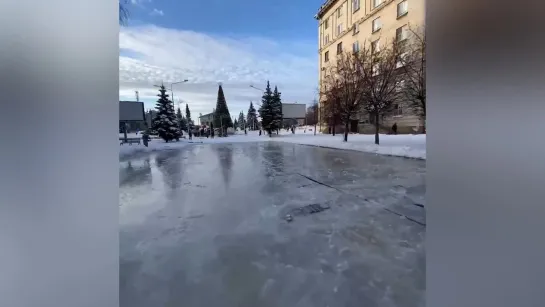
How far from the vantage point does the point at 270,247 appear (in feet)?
3.94

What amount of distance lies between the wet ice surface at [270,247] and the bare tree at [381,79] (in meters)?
2.97

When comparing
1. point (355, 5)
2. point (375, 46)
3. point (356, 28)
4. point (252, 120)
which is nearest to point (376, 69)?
point (375, 46)

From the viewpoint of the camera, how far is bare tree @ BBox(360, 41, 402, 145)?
181 inches

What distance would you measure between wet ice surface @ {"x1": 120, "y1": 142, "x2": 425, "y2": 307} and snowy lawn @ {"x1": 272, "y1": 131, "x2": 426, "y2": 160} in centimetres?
207

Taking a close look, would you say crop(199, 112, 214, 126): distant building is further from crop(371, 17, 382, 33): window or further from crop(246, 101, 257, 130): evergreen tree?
crop(371, 17, 382, 33): window
